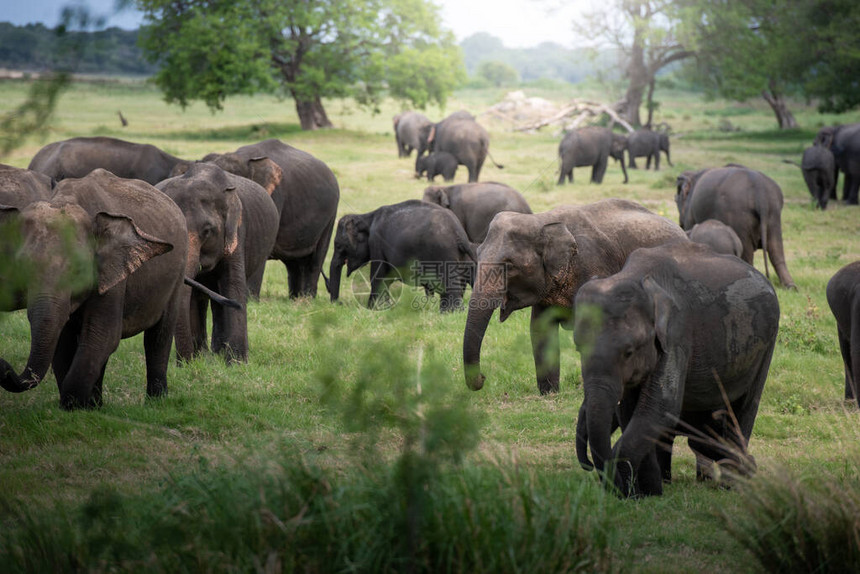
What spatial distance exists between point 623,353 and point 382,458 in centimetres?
148

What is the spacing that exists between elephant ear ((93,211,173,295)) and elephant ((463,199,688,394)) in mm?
2248

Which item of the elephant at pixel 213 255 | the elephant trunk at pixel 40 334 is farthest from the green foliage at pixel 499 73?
the elephant trunk at pixel 40 334

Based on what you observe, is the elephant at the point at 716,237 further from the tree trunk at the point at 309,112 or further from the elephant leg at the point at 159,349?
the tree trunk at the point at 309,112

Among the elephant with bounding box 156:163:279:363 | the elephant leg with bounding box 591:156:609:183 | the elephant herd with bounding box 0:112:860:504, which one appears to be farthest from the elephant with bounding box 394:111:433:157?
the elephant with bounding box 156:163:279:363

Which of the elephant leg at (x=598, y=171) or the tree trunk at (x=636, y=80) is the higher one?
the tree trunk at (x=636, y=80)

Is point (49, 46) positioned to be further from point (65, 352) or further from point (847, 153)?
point (847, 153)

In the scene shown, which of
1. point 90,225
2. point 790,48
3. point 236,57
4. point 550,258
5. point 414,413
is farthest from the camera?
point 236,57

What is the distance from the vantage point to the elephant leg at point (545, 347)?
24.6 feet

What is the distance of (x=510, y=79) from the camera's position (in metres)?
113

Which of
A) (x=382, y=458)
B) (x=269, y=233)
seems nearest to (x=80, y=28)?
(x=382, y=458)

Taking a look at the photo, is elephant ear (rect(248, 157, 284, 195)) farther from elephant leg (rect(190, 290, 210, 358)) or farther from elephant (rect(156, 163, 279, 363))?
elephant leg (rect(190, 290, 210, 358))

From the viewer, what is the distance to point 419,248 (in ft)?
39.0

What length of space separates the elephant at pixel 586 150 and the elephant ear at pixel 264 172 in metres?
13.7

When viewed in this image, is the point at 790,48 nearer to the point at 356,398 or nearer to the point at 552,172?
the point at 552,172
